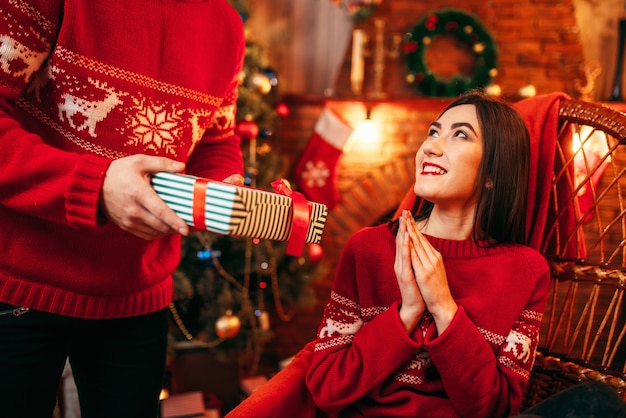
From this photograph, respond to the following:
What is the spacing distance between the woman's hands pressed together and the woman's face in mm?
151

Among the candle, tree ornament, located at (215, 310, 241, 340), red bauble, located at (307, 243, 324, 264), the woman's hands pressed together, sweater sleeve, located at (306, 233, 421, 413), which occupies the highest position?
the candle

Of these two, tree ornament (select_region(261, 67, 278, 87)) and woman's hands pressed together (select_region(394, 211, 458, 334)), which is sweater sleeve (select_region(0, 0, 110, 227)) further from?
tree ornament (select_region(261, 67, 278, 87))

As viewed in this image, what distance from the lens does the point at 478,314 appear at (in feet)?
3.87

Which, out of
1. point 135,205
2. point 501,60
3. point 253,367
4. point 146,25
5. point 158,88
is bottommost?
point 253,367

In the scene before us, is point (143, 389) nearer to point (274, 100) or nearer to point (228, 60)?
point (228, 60)

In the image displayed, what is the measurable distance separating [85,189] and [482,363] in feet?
2.85

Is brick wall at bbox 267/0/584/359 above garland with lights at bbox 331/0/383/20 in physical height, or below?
below

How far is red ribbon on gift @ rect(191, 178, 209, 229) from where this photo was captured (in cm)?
76

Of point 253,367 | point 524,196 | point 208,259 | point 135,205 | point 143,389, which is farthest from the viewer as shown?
point 253,367

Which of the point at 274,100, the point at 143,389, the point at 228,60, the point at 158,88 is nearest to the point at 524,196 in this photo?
the point at 228,60

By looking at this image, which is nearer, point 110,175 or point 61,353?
point 110,175

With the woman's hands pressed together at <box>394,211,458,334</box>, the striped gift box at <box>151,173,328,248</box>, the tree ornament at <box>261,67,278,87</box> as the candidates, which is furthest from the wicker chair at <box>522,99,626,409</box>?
the tree ornament at <box>261,67,278,87</box>

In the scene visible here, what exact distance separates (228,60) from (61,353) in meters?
0.71

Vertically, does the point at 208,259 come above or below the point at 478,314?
below
